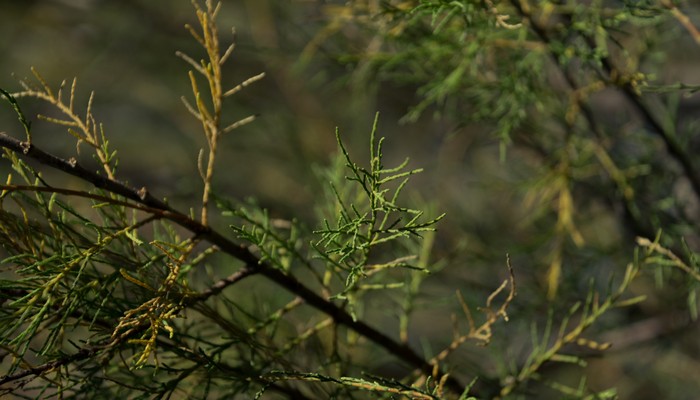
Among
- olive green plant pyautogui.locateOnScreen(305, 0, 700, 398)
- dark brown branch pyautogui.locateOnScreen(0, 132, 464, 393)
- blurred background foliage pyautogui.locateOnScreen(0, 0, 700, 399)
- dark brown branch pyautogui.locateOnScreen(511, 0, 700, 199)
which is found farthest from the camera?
blurred background foliage pyautogui.locateOnScreen(0, 0, 700, 399)

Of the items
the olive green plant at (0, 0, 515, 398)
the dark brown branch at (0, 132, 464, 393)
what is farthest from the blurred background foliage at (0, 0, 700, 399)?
the olive green plant at (0, 0, 515, 398)

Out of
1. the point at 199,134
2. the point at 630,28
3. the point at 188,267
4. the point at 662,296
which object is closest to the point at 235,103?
the point at 199,134

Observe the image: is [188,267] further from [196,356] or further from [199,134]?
[199,134]

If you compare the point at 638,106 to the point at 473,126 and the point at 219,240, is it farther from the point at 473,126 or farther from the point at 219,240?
the point at 473,126

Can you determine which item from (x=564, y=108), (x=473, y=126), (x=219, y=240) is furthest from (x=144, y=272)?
(x=473, y=126)

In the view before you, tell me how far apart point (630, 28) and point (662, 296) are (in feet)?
6.24

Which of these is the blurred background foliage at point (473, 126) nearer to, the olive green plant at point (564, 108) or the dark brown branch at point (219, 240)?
the olive green plant at point (564, 108)

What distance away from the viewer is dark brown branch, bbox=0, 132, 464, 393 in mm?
1191

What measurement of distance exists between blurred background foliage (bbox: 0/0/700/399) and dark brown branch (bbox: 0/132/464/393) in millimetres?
275

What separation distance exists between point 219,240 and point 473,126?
2224 mm

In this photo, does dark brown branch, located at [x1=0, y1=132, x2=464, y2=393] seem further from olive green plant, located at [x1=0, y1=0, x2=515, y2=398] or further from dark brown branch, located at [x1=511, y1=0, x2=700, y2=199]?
dark brown branch, located at [x1=511, y1=0, x2=700, y2=199]

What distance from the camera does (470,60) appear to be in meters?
1.86

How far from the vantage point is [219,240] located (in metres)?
1.38

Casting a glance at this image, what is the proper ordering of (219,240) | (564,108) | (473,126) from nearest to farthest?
(219,240)
(564,108)
(473,126)
